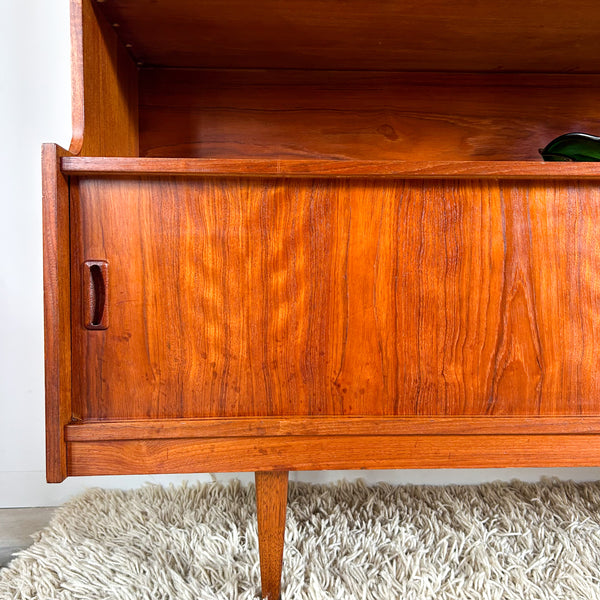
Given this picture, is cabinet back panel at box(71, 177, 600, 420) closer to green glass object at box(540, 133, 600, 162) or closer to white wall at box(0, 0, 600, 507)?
green glass object at box(540, 133, 600, 162)

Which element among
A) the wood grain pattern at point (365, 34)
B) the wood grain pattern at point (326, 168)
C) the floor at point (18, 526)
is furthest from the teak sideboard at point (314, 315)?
the floor at point (18, 526)

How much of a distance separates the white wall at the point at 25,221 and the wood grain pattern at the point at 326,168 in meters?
0.50

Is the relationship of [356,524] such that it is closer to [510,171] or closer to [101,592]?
[101,592]

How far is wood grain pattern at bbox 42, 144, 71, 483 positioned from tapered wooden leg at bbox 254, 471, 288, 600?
0.69 ft

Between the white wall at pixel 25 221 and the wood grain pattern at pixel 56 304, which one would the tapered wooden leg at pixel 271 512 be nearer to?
the wood grain pattern at pixel 56 304

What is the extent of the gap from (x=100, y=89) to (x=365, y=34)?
14.0 inches

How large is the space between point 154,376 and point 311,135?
476mm

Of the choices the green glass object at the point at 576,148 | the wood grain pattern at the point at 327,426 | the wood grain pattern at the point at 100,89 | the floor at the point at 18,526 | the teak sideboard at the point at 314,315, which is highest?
the wood grain pattern at the point at 100,89

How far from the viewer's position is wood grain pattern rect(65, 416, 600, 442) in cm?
49

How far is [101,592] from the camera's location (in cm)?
61

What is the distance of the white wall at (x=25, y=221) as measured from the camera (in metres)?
0.87

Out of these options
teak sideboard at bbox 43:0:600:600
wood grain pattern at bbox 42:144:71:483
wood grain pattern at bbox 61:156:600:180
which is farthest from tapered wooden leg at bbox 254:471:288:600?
wood grain pattern at bbox 61:156:600:180

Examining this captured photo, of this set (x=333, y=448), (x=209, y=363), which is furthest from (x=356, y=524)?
(x=209, y=363)

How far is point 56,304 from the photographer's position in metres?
0.47
